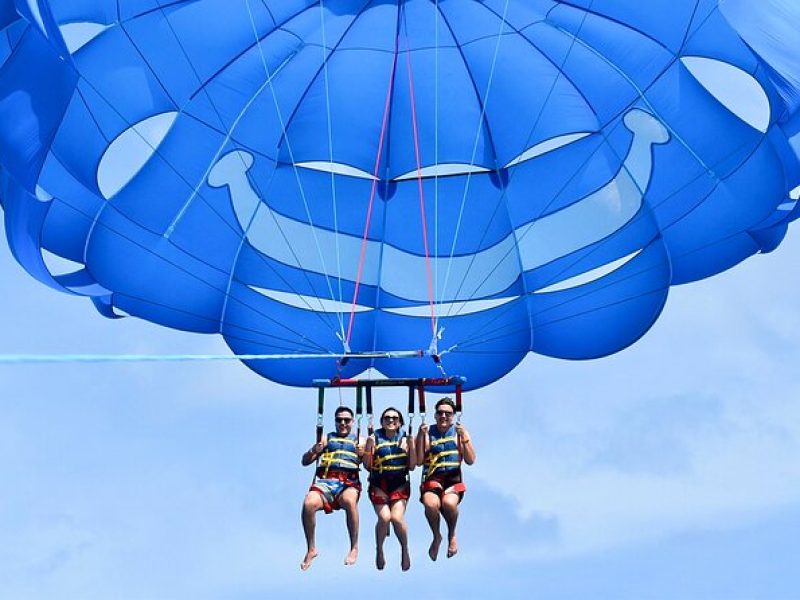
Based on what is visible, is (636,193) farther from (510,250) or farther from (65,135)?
(65,135)

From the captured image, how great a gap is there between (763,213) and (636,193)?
1075 mm

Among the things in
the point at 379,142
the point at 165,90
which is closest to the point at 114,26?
the point at 165,90

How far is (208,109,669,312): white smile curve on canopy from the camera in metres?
12.4

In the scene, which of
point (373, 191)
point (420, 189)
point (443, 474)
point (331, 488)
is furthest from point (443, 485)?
point (373, 191)

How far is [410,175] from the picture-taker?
1292 centimetres

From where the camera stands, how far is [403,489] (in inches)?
429

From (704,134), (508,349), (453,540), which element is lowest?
(453,540)

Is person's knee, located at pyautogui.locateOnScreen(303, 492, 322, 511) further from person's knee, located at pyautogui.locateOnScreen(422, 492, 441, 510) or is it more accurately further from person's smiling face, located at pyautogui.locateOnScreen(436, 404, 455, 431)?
person's smiling face, located at pyautogui.locateOnScreen(436, 404, 455, 431)

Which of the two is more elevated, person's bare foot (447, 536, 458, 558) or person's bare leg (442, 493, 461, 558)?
person's bare leg (442, 493, 461, 558)

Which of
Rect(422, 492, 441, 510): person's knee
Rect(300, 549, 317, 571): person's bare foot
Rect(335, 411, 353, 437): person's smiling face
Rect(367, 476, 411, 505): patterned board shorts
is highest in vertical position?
Rect(335, 411, 353, 437): person's smiling face

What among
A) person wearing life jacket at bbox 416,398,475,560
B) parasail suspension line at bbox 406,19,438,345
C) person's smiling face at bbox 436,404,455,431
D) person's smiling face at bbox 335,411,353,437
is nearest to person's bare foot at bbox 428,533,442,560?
person wearing life jacket at bbox 416,398,475,560

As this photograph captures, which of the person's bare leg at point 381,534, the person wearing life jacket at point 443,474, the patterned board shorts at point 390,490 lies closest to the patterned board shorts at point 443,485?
the person wearing life jacket at point 443,474

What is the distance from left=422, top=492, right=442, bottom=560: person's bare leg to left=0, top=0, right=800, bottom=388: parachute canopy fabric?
1.40 metres

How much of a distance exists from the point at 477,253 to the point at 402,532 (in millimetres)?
3069
